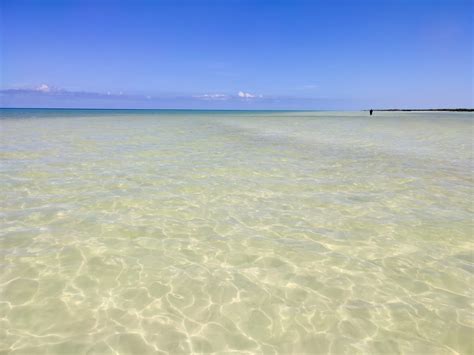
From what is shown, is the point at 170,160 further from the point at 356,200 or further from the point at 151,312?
the point at 151,312

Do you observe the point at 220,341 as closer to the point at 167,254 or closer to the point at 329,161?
the point at 167,254

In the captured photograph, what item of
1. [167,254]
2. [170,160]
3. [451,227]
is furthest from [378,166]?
[167,254]

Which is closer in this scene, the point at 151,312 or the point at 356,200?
the point at 151,312

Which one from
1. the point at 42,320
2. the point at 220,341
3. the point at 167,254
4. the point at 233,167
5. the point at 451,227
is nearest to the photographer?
the point at 220,341

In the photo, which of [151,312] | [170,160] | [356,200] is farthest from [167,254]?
[170,160]

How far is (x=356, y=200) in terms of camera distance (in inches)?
380

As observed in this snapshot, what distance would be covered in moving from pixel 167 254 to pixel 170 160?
388 inches

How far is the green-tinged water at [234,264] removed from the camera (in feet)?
13.8

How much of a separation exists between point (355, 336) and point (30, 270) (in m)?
5.42

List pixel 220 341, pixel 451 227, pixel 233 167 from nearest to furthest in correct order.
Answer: pixel 220 341 < pixel 451 227 < pixel 233 167

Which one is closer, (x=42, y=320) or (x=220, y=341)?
(x=220, y=341)

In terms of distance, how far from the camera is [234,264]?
595cm

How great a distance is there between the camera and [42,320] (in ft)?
14.5

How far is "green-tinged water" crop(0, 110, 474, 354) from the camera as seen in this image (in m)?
4.21
